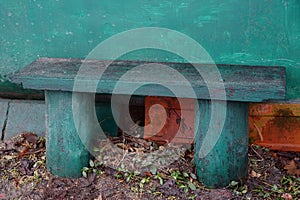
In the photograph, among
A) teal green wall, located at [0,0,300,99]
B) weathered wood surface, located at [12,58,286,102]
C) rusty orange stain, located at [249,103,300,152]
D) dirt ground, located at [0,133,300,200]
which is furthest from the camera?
rusty orange stain, located at [249,103,300,152]

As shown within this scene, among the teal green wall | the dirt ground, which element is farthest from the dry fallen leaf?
the teal green wall

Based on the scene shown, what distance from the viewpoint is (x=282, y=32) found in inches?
120

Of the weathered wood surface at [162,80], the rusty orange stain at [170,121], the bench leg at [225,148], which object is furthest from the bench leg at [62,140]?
the bench leg at [225,148]

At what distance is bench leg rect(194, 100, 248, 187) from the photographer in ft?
9.00

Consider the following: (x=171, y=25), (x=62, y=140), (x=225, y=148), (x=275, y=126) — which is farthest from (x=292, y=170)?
(x=62, y=140)

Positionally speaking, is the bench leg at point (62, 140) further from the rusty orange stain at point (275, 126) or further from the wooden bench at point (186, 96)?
the rusty orange stain at point (275, 126)

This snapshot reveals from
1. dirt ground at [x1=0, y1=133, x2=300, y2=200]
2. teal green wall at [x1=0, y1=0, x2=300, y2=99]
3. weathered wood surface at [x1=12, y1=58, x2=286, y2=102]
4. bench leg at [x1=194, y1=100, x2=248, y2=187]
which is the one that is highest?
teal green wall at [x1=0, y1=0, x2=300, y2=99]

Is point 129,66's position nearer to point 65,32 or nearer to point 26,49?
point 65,32

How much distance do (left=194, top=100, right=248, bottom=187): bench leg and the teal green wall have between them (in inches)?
20.7

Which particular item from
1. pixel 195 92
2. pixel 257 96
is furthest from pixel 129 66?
pixel 257 96

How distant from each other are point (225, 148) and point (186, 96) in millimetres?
387

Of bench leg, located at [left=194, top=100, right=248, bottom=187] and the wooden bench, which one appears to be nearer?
the wooden bench

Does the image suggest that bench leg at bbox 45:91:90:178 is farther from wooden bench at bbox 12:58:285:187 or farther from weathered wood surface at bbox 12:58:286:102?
weathered wood surface at bbox 12:58:286:102

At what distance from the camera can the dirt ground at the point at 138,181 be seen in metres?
2.87
